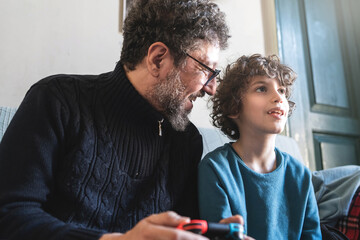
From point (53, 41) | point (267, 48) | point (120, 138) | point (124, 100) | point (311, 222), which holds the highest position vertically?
point (267, 48)

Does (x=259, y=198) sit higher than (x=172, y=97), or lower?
lower

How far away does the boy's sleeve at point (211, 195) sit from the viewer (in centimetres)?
100

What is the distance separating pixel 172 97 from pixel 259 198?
46 centimetres

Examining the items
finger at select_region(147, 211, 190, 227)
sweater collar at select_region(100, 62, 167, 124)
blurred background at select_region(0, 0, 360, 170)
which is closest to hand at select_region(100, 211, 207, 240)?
finger at select_region(147, 211, 190, 227)

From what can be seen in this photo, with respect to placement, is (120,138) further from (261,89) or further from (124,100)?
(261,89)

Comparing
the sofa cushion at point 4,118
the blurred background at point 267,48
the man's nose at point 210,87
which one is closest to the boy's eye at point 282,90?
the man's nose at point 210,87

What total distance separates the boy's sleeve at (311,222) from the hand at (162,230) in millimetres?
764

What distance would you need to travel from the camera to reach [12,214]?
2.16 ft

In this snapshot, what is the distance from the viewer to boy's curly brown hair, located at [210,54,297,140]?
4.11ft

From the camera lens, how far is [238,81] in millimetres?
1283

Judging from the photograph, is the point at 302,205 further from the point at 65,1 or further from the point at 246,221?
the point at 65,1

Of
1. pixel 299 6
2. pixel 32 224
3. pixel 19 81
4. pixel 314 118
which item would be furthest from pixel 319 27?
pixel 32 224

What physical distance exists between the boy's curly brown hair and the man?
0.19 m

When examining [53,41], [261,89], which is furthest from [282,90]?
[53,41]
